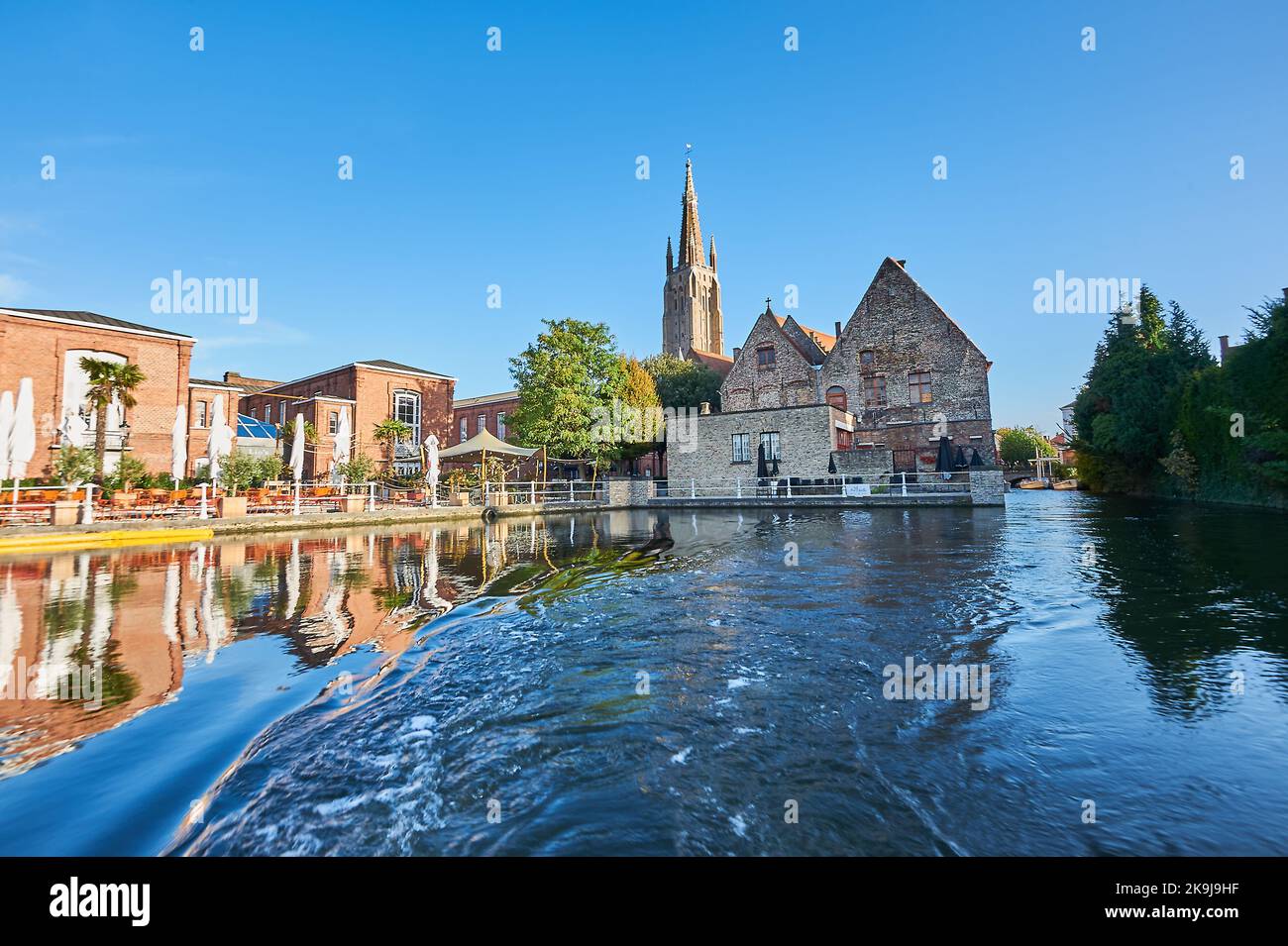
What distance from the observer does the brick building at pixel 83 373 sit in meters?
22.7

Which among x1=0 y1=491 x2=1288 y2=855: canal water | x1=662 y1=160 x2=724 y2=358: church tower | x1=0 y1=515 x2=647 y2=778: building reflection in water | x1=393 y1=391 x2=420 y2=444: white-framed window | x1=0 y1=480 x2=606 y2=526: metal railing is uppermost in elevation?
x1=662 y1=160 x2=724 y2=358: church tower

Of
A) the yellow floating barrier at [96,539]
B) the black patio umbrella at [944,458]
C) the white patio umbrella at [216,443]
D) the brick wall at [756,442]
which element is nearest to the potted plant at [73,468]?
the yellow floating barrier at [96,539]

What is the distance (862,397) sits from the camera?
106 ft

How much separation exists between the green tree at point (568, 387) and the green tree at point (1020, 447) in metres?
67.3

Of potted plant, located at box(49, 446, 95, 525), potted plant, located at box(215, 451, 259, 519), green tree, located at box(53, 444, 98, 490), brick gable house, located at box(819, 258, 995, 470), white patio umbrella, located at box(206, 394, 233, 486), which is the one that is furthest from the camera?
brick gable house, located at box(819, 258, 995, 470)

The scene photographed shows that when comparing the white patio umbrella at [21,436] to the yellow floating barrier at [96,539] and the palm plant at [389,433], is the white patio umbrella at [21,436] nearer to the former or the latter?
the yellow floating barrier at [96,539]

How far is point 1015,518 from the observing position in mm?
18562

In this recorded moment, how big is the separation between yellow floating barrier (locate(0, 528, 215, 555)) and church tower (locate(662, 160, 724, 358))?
66447mm

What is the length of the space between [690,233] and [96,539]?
78685mm

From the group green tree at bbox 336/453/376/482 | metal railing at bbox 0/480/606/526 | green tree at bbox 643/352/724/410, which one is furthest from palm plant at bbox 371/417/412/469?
green tree at bbox 643/352/724/410

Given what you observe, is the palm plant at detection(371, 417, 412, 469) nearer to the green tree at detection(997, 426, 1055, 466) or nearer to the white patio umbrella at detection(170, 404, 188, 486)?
the white patio umbrella at detection(170, 404, 188, 486)

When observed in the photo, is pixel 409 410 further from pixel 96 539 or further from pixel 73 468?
pixel 96 539

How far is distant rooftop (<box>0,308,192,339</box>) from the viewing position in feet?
76.6
